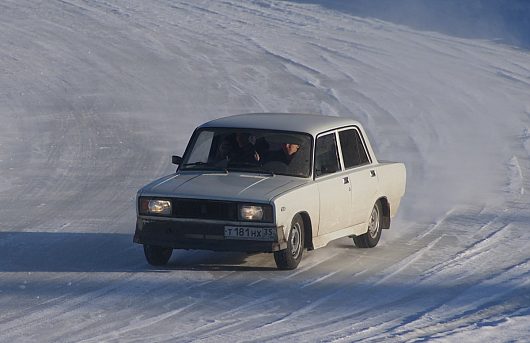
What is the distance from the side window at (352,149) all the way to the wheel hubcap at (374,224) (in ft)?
1.80

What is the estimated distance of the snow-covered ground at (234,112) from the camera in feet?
32.6

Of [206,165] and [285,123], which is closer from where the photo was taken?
[206,165]

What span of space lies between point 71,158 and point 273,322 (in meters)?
11.0

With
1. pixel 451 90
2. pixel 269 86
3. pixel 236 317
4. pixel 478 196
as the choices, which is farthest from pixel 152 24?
pixel 236 317

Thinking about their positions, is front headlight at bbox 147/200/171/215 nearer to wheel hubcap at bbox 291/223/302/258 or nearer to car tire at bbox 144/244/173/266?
car tire at bbox 144/244/173/266

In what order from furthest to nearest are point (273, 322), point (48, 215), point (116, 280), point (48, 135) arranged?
1. point (48, 135)
2. point (48, 215)
3. point (116, 280)
4. point (273, 322)

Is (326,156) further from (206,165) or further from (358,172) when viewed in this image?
(206,165)

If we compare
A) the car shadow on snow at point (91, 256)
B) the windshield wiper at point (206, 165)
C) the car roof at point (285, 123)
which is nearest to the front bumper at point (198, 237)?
the car shadow on snow at point (91, 256)

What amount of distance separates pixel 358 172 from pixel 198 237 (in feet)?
7.53

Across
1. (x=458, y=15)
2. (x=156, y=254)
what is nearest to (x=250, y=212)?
(x=156, y=254)

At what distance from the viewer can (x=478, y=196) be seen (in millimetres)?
16609

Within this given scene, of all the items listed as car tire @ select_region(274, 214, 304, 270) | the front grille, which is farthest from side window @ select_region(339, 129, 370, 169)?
the front grille

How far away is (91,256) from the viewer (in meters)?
12.5

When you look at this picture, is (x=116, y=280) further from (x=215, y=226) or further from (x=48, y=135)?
(x=48, y=135)
